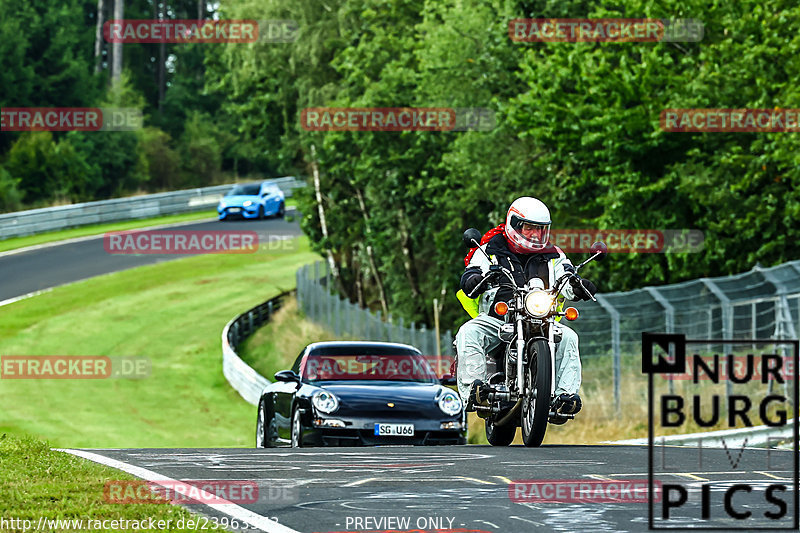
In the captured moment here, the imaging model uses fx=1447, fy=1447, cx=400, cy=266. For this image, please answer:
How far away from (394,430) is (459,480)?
5255 mm

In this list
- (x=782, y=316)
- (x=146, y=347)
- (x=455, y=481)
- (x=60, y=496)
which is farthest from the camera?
(x=146, y=347)

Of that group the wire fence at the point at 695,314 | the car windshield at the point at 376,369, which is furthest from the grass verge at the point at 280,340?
the car windshield at the point at 376,369

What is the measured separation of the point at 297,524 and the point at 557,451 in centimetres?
582

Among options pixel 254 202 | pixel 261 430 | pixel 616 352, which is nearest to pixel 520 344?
pixel 261 430

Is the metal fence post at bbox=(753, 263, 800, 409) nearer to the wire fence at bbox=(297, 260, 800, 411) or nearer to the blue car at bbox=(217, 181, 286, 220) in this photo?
the wire fence at bbox=(297, 260, 800, 411)

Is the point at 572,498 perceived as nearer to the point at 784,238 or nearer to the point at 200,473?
the point at 200,473

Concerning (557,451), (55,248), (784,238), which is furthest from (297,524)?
(55,248)

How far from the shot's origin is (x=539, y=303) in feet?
36.4

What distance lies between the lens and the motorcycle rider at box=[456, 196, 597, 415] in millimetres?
11148

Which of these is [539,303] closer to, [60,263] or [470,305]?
[470,305]

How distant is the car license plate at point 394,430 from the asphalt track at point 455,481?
137 centimetres

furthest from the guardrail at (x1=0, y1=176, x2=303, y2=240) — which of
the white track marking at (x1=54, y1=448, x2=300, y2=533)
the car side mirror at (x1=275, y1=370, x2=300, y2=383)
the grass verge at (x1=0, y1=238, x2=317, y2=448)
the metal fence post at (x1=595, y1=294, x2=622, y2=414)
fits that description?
the white track marking at (x1=54, y1=448, x2=300, y2=533)

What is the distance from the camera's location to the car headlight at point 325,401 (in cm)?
1578

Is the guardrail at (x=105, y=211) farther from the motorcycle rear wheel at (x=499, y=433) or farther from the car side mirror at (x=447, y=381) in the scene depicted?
the motorcycle rear wheel at (x=499, y=433)
